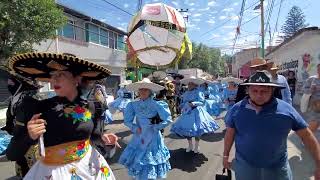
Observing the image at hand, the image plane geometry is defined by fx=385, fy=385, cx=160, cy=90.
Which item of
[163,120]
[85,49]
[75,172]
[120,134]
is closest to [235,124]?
[75,172]

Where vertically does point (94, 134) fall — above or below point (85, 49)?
below

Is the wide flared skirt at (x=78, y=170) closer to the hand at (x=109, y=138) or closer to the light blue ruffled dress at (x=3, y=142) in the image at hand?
the hand at (x=109, y=138)

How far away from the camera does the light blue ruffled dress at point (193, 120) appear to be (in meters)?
8.77

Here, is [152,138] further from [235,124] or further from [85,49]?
[85,49]

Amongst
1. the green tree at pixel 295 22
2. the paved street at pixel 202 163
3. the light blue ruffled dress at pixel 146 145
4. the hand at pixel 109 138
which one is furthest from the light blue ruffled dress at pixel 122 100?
the green tree at pixel 295 22

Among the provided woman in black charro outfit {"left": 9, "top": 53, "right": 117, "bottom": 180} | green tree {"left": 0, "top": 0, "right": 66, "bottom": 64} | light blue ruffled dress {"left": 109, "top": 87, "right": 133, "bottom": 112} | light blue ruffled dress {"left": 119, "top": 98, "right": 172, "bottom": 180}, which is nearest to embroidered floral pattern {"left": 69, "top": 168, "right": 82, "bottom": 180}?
woman in black charro outfit {"left": 9, "top": 53, "right": 117, "bottom": 180}

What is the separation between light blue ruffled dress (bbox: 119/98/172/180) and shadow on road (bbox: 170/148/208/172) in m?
1.60

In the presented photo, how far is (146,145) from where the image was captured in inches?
227

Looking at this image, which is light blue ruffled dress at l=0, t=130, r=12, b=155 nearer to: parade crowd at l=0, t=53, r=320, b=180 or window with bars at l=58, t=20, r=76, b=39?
parade crowd at l=0, t=53, r=320, b=180

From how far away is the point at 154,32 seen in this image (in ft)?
27.2

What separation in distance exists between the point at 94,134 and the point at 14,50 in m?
12.1

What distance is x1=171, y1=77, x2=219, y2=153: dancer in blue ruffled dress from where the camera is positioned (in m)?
8.77

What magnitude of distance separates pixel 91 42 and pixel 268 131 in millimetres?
22505

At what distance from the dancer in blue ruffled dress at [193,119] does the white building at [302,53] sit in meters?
5.28
